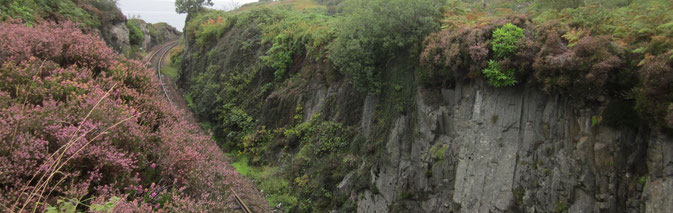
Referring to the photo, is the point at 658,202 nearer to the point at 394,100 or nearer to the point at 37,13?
the point at 394,100

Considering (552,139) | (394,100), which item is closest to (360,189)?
(394,100)

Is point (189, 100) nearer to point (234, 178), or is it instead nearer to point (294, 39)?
point (294, 39)

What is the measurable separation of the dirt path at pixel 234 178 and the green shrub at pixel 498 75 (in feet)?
20.8

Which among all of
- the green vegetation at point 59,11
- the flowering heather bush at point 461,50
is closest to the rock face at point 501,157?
the flowering heather bush at point 461,50

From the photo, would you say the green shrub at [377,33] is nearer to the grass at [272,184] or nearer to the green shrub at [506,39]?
the green shrub at [506,39]

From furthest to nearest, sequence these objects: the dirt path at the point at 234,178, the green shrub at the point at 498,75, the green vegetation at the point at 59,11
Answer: the green vegetation at the point at 59,11
the dirt path at the point at 234,178
the green shrub at the point at 498,75

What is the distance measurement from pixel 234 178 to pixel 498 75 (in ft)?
21.6

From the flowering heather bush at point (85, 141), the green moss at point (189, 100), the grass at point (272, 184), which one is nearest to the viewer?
the flowering heather bush at point (85, 141)

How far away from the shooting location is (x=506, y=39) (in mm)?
8375

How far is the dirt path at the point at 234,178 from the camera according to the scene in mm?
11697

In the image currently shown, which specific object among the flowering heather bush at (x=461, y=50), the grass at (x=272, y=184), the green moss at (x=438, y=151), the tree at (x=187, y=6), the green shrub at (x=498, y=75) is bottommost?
the grass at (x=272, y=184)

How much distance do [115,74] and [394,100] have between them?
26.2 ft

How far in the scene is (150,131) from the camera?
7371 mm

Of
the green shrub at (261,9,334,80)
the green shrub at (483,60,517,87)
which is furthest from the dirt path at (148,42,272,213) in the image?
the green shrub at (483,60,517,87)
